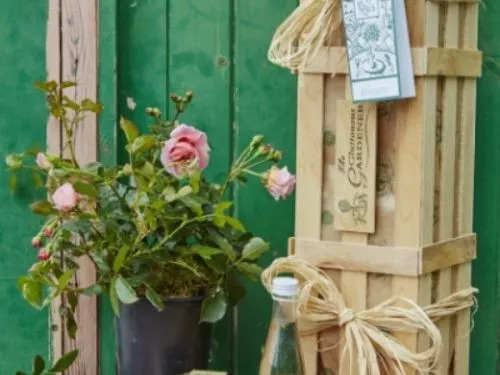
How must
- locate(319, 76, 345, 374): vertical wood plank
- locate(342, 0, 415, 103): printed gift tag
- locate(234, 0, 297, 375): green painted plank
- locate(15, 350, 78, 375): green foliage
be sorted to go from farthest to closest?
locate(234, 0, 297, 375): green painted plank
locate(15, 350, 78, 375): green foliage
locate(319, 76, 345, 374): vertical wood plank
locate(342, 0, 415, 103): printed gift tag

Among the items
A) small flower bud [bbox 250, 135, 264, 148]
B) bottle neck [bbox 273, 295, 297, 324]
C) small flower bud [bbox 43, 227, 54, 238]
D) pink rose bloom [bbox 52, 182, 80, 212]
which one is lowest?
bottle neck [bbox 273, 295, 297, 324]

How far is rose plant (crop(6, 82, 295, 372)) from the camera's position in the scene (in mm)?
1640

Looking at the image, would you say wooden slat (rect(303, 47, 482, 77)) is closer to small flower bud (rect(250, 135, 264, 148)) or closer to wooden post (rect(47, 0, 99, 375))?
small flower bud (rect(250, 135, 264, 148))

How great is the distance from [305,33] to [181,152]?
261 millimetres

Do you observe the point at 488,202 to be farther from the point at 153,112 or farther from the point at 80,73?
the point at 80,73

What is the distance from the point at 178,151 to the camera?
5.36 ft

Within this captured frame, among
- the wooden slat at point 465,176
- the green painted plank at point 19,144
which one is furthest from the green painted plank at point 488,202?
the green painted plank at point 19,144

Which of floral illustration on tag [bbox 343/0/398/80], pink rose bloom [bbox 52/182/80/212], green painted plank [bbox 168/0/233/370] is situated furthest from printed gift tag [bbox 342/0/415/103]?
pink rose bloom [bbox 52/182/80/212]

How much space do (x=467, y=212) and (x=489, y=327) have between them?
0.21 meters

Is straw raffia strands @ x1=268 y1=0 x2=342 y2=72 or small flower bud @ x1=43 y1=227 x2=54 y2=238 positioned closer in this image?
straw raffia strands @ x1=268 y1=0 x2=342 y2=72

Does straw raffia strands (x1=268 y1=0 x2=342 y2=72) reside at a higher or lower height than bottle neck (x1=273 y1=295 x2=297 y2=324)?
higher

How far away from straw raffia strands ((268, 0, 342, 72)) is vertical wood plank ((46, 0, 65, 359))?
17.5 inches

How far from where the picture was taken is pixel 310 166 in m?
1.63

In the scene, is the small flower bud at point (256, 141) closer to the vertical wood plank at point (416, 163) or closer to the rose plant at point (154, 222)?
the rose plant at point (154, 222)
